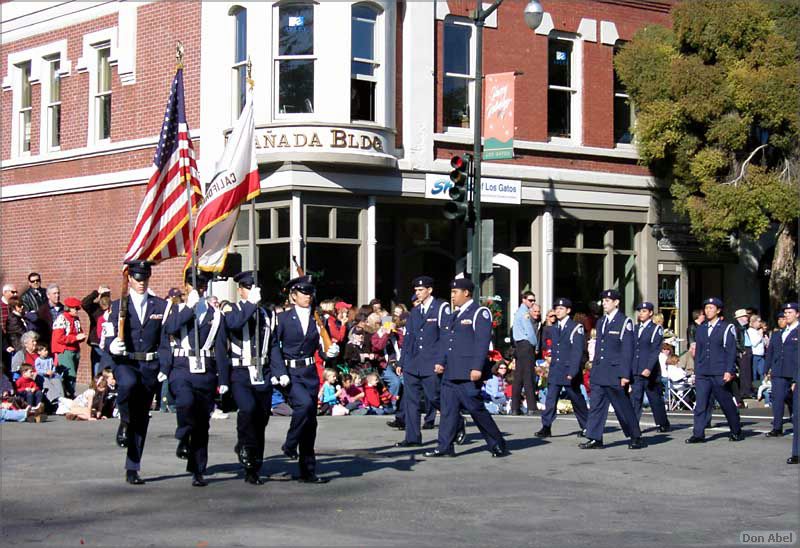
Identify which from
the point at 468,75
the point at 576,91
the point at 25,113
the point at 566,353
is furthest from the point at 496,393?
the point at 25,113

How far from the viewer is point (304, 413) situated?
39.3 feet

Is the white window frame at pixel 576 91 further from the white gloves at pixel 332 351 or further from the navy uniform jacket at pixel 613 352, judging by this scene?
the white gloves at pixel 332 351

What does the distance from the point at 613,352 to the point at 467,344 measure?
231 cm

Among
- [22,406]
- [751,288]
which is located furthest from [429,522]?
[751,288]

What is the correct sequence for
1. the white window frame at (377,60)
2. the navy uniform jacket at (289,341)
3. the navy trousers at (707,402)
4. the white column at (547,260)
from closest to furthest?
the navy uniform jacket at (289,341) → the navy trousers at (707,402) → the white window frame at (377,60) → the white column at (547,260)

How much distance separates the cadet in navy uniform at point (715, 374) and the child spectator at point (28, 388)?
953cm

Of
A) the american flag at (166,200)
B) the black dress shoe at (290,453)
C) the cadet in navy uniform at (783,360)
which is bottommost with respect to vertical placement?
the black dress shoe at (290,453)

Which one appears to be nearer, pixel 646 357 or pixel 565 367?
pixel 565 367

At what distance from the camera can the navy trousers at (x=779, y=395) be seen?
16312mm

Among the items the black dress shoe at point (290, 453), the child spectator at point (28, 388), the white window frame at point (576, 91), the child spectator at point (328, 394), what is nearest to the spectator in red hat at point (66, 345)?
the child spectator at point (28, 388)

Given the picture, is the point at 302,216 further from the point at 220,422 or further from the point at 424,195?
the point at 220,422

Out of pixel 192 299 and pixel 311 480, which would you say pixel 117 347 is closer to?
pixel 192 299

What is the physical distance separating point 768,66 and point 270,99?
985 centimetres

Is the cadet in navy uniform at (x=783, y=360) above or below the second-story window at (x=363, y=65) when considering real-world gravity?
below
